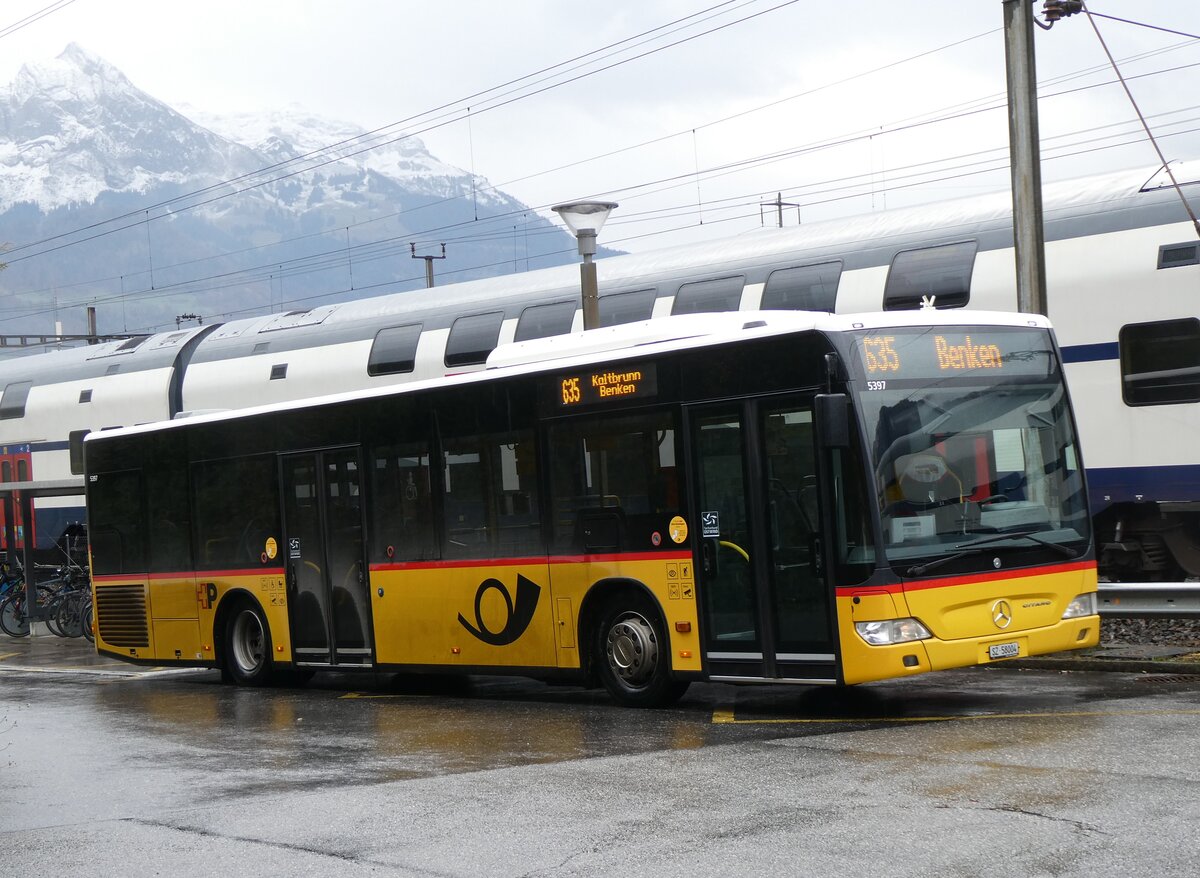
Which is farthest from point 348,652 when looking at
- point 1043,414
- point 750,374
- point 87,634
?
point 87,634

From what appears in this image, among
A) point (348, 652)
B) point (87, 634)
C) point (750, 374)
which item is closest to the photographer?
point (750, 374)

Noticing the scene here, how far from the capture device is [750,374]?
1190cm

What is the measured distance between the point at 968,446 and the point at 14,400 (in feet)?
93.7

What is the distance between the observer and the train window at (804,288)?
1953cm

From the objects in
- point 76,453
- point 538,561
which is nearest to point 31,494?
point 76,453

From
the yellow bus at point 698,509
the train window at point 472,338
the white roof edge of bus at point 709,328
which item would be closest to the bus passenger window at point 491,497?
the yellow bus at point 698,509

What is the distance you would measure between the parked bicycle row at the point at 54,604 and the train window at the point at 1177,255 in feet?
56.0

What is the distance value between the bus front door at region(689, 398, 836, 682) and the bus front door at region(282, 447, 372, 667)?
4489mm

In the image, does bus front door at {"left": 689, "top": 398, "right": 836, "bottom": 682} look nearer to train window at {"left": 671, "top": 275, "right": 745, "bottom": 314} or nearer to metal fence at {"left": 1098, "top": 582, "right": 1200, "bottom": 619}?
metal fence at {"left": 1098, "top": 582, "right": 1200, "bottom": 619}

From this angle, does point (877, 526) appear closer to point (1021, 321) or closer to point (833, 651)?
point (833, 651)

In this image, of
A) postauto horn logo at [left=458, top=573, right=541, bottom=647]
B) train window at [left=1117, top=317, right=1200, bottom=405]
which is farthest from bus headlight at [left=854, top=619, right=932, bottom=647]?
train window at [left=1117, top=317, right=1200, bottom=405]

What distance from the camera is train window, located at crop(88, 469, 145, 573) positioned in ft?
60.6

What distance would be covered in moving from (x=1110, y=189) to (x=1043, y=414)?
6538 mm

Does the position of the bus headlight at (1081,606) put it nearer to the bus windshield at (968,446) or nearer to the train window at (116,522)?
the bus windshield at (968,446)
